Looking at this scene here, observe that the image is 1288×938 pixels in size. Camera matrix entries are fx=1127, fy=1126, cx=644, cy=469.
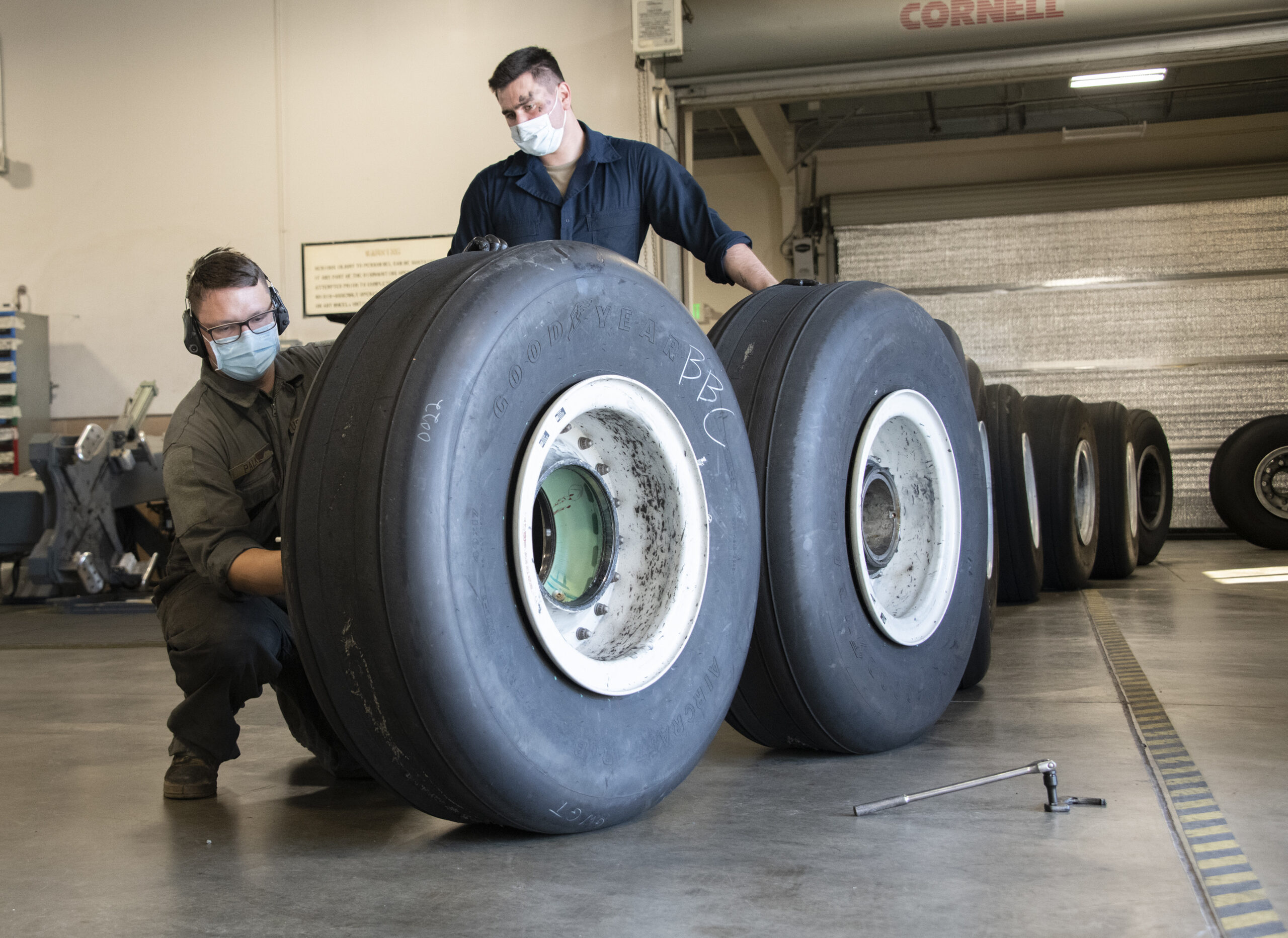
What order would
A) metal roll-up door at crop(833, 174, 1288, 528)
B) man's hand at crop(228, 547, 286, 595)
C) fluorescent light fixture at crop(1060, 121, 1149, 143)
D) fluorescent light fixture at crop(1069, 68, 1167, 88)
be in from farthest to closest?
fluorescent light fixture at crop(1060, 121, 1149, 143)
metal roll-up door at crop(833, 174, 1288, 528)
fluorescent light fixture at crop(1069, 68, 1167, 88)
man's hand at crop(228, 547, 286, 595)

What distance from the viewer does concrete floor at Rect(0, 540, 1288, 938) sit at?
1.34 metres

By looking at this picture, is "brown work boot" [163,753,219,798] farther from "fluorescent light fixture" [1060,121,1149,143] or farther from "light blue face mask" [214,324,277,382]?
"fluorescent light fixture" [1060,121,1149,143]

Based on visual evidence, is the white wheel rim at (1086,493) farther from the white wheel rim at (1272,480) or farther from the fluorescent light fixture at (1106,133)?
the fluorescent light fixture at (1106,133)

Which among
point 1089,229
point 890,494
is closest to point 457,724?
point 890,494

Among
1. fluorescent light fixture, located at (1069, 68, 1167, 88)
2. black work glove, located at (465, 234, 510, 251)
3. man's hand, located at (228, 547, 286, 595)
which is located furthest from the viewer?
fluorescent light fixture, located at (1069, 68, 1167, 88)

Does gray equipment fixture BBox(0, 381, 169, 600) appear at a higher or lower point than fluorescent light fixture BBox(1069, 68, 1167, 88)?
lower

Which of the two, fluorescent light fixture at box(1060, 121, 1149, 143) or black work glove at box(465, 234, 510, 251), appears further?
fluorescent light fixture at box(1060, 121, 1149, 143)

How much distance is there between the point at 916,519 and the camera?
2.38m

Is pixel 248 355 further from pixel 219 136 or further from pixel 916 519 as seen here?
pixel 219 136

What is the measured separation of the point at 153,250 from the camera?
7.20 m

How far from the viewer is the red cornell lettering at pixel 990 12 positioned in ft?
18.1

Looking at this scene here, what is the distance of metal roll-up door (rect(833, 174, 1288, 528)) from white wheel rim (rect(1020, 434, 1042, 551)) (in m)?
4.57

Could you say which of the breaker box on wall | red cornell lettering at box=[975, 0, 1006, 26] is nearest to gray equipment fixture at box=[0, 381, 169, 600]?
the breaker box on wall

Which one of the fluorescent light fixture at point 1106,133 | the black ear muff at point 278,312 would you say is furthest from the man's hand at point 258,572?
the fluorescent light fixture at point 1106,133
